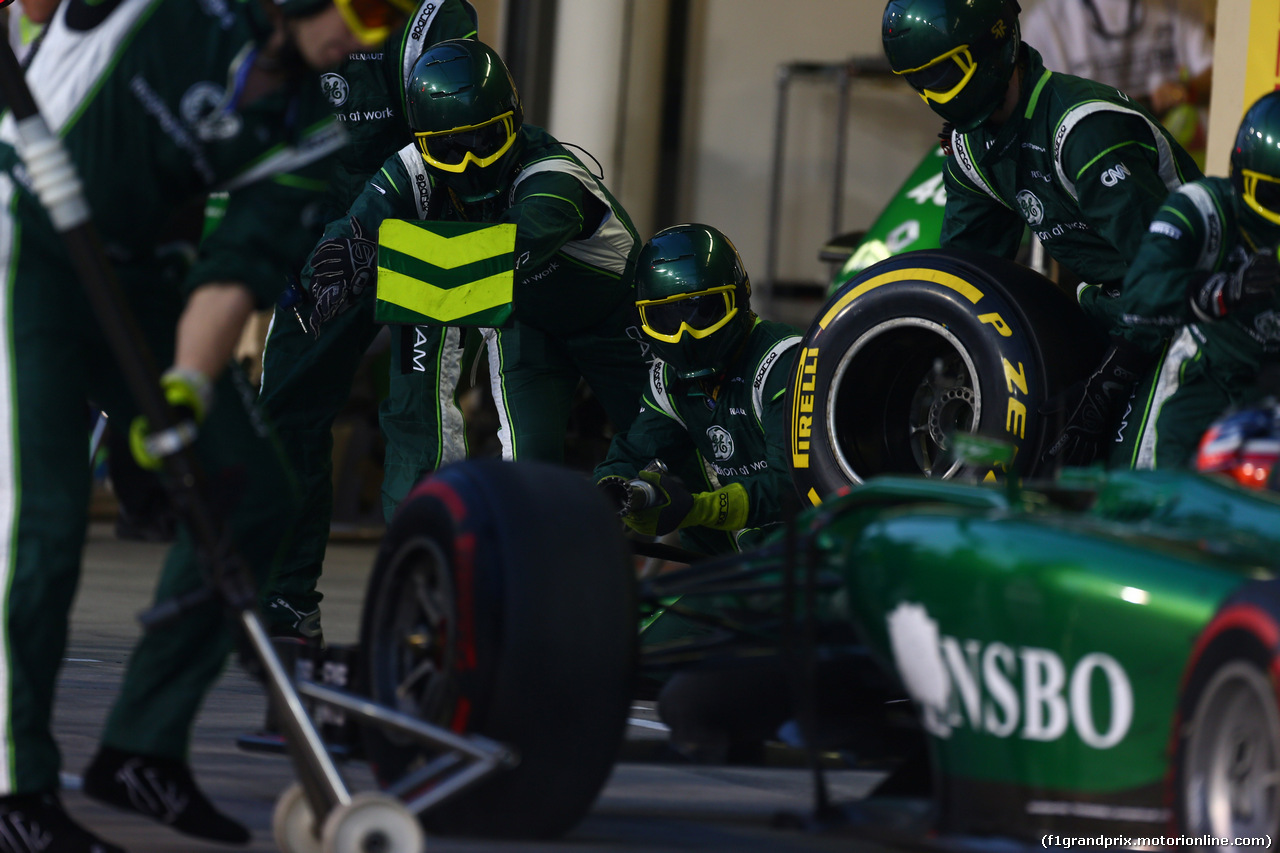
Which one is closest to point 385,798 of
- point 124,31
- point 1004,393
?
point 124,31

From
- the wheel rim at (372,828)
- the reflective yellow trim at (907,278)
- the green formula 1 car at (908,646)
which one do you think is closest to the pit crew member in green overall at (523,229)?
the reflective yellow trim at (907,278)

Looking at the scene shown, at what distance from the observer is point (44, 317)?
2.69 metres

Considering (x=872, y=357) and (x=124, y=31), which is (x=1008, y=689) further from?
(x=872, y=357)

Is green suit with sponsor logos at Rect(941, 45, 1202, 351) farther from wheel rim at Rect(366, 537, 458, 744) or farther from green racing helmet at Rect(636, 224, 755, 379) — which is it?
wheel rim at Rect(366, 537, 458, 744)

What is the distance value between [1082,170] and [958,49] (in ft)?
1.34

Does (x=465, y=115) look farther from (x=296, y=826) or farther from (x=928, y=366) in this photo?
(x=296, y=826)

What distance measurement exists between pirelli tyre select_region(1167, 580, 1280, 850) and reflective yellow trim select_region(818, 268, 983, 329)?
1.98 metres

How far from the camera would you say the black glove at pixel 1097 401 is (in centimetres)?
396

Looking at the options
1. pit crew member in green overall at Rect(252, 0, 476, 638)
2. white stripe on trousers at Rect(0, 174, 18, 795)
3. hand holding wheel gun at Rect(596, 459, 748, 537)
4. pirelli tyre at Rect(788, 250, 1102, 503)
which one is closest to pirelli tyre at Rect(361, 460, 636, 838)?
white stripe on trousers at Rect(0, 174, 18, 795)

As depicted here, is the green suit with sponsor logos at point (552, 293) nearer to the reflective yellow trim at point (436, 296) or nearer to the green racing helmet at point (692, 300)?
the reflective yellow trim at point (436, 296)

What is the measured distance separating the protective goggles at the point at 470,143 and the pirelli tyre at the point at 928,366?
1153 millimetres

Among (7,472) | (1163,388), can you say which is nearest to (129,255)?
(7,472)

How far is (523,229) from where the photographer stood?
486 centimetres

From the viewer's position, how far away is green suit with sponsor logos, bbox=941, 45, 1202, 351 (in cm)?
407
